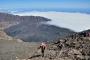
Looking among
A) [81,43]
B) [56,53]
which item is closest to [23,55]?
[56,53]

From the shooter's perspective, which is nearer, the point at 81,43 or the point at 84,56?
the point at 84,56

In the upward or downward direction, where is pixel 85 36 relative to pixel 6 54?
upward

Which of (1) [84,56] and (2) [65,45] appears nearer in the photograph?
(1) [84,56]

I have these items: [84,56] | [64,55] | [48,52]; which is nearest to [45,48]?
[48,52]

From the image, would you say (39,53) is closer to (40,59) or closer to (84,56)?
(40,59)

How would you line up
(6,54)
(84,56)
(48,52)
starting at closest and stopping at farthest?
(84,56), (48,52), (6,54)

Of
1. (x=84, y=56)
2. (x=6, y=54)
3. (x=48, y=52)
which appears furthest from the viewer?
(x=6, y=54)

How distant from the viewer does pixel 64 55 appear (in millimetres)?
33125

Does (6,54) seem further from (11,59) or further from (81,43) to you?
(81,43)

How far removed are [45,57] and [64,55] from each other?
210 cm

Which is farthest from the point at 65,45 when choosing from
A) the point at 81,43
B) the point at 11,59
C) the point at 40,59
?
the point at 11,59

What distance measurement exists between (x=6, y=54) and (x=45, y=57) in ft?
20.9

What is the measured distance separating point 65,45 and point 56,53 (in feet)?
6.90

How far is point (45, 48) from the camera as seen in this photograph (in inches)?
1378
